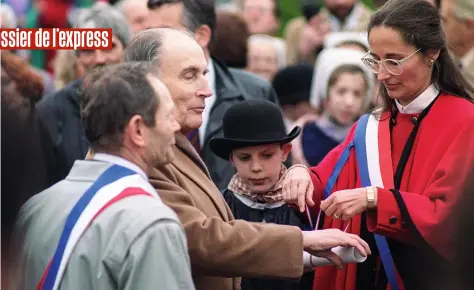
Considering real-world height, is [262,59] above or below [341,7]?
below

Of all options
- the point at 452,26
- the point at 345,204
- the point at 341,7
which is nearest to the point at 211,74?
the point at 452,26

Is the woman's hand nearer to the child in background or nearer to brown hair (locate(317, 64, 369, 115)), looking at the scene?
the child in background

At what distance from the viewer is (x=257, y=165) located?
6.18 metres

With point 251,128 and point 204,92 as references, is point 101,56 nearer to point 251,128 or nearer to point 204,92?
point 251,128

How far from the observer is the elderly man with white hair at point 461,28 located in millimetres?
8844

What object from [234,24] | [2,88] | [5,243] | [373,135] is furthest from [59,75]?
[5,243]

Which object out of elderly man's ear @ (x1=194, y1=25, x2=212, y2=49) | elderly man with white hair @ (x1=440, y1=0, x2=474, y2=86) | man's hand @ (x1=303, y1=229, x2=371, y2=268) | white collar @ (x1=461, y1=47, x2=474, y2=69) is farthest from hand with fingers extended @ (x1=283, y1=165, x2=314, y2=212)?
white collar @ (x1=461, y1=47, x2=474, y2=69)

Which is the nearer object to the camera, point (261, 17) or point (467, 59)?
point (467, 59)

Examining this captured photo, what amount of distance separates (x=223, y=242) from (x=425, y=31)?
1439 millimetres

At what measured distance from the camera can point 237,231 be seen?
4.95m

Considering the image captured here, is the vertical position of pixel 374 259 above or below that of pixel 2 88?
below

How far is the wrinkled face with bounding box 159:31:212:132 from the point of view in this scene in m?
5.27

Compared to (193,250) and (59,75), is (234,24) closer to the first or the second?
(59,75)

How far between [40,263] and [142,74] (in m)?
0.77
